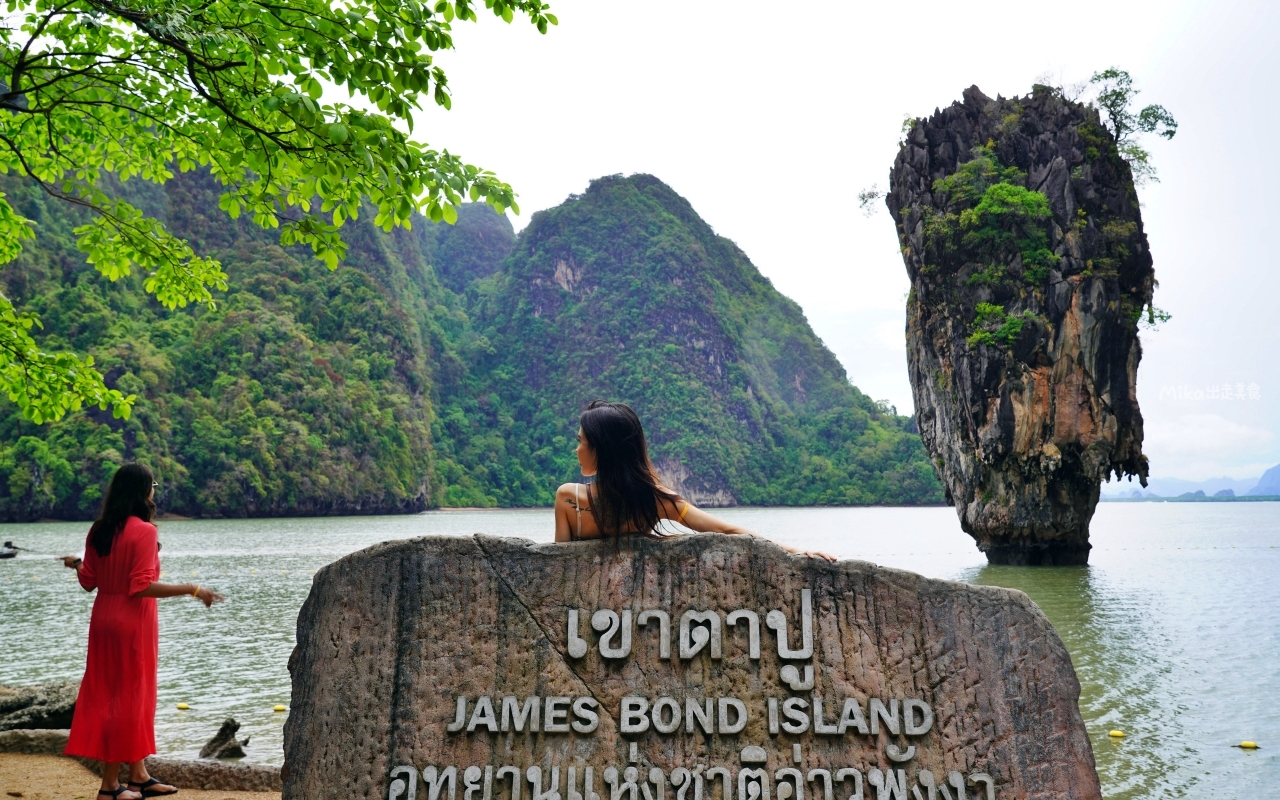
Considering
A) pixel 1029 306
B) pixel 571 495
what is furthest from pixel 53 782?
pixel 1029 306

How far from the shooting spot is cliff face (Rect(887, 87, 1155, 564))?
2366 centimetres

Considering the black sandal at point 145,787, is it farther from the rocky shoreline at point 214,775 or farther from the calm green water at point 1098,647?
the calm green water at point 1098,647

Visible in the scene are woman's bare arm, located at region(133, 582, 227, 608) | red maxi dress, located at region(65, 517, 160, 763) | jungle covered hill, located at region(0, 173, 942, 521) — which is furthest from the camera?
jungle covered hill, located at region(0, 173, 942, 521)

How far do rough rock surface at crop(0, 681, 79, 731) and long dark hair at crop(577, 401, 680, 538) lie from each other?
5.12 meters

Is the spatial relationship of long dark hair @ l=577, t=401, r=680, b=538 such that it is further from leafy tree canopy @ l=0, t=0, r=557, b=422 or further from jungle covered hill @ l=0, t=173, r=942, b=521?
jungle covered hill @ l=0, t=173, r=942, b=521

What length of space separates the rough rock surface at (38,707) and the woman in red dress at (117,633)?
2345mm

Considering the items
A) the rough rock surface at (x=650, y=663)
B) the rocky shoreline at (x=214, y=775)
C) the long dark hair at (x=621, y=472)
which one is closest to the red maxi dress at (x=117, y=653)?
the rocky shoreline at (x=214, y=775)

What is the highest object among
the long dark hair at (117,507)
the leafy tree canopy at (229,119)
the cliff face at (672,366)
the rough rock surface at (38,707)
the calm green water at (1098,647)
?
the cliff face at (672,366)

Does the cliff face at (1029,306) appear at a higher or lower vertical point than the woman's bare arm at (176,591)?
higher

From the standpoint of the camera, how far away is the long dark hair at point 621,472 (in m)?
3.60

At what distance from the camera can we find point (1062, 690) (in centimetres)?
343

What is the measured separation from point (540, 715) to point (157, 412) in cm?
5874

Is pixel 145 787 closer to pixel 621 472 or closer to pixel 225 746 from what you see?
pixel 225 746

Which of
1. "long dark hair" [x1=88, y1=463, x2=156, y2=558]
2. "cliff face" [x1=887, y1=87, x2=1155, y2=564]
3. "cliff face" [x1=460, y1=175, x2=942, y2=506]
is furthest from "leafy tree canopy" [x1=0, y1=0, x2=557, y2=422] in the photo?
"cliff face" [x1=460, y1=175, x2=942, y2=506]
